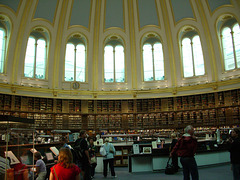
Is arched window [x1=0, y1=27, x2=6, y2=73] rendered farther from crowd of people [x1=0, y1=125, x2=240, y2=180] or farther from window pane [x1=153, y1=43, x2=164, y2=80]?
crowd of people [x1=0, y1=125, x2=240, y2=180]

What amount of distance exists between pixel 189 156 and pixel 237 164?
A: 101 centimetres

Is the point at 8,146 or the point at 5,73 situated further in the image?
the point at 5,73

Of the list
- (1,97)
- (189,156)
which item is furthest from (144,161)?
(1,97)

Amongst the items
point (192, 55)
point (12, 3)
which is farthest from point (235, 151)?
point (12, 3)

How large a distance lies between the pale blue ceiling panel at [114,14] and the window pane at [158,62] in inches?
147

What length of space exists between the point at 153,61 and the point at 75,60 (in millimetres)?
6950

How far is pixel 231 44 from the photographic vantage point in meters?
18.3

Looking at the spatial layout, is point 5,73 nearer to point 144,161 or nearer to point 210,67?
point 144,161

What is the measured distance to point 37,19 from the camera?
18.9 m

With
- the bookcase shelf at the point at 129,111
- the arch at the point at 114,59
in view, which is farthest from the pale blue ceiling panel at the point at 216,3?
the arch at the point at 114,59

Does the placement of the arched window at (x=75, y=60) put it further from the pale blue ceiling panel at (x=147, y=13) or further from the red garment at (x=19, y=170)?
the red garment at (x=19, y=170)

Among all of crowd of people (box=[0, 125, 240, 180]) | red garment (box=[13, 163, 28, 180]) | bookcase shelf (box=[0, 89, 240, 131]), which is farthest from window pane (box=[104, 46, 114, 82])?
red garment (box=[13, 163, 28, 180])

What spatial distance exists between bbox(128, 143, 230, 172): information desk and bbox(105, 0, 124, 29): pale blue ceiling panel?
47.6 feet

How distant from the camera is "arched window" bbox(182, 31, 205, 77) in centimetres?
1981
